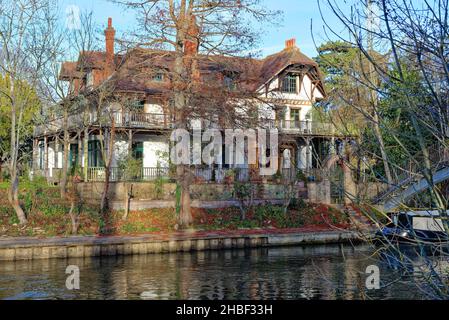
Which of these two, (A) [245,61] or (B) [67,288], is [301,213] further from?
(B) [67,288]

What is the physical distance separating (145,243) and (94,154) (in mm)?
18336

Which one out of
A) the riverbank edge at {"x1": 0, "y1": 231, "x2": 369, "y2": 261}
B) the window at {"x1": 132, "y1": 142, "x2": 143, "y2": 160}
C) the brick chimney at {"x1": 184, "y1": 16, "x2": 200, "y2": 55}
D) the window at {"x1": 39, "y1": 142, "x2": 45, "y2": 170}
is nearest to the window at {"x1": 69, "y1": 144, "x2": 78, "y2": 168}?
the window at {"x1": 39, "y1": 142, "x2": 45, "y2": 170}

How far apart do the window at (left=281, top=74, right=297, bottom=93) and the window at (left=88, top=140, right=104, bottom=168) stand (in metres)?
14.6

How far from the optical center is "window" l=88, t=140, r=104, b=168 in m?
37.5

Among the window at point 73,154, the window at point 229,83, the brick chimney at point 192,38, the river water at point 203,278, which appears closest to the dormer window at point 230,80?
the window at point 229,83

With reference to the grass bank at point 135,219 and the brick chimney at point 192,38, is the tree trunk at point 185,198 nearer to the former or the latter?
the grass bank at point 135,219

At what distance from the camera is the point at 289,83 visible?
43.3 metres

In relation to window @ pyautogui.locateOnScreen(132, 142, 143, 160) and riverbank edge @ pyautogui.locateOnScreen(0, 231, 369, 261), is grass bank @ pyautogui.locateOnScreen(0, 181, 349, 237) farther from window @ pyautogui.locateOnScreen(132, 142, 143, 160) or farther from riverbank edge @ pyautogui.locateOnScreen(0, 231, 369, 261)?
window @ pyautogui.locateOnScreen(132, 142, 143, 160)

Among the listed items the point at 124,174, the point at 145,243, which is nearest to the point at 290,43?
the point at 124,174

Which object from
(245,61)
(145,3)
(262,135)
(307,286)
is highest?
(145,3)

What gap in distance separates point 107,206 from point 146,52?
7504 millimetres
